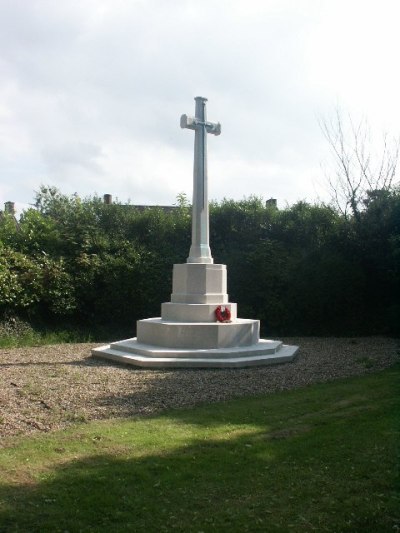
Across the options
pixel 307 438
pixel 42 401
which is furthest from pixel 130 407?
pixel 307 438

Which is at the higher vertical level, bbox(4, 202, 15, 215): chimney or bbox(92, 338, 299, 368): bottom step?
bbox(4, 202, 15, 215): chimney

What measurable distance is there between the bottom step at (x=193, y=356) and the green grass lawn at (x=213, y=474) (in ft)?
10.2

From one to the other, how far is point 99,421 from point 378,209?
11847 mm

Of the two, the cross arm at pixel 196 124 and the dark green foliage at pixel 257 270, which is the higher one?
the cross arm at pixel 196 124

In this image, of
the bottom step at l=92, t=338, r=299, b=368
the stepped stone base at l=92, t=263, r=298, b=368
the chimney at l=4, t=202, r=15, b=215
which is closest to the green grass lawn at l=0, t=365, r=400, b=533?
the bottom step at l=92, t=338, r=299, b=368

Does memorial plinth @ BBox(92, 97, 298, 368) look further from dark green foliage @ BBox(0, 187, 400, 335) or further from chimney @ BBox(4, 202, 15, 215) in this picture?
chimney @ BBox(4, 202, 15, 215)

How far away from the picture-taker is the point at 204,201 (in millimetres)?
11984

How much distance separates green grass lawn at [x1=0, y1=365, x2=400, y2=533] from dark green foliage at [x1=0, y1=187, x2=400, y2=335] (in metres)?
9.08

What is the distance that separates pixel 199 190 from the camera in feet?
39.3

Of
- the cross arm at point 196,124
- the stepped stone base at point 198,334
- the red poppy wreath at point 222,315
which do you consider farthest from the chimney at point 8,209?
the red poppy wreath at point 222,315

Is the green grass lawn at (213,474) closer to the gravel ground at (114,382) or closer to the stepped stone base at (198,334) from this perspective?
the gravel ground at (114,382)

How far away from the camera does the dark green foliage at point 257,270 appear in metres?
15.0

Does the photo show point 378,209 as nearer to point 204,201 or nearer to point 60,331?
point 204,201

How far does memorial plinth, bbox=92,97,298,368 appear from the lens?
9.92 meters
